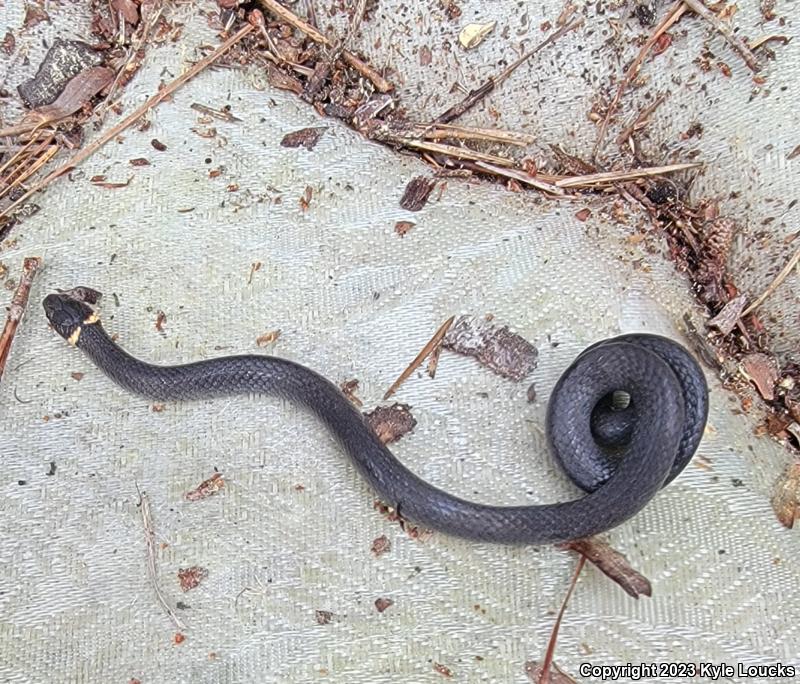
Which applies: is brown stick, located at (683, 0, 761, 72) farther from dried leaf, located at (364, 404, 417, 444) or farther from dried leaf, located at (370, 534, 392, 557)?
dried leaf, located at (370, 534, 392, 557)

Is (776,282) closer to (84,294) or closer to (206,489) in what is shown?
(206,489)

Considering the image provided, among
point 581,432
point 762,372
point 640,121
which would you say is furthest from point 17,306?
point 762,372

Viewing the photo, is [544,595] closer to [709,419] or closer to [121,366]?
[709,419]

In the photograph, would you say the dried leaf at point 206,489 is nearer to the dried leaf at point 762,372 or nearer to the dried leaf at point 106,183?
the dried leaf at point 106,183

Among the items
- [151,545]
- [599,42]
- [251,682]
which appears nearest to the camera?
[251,682]

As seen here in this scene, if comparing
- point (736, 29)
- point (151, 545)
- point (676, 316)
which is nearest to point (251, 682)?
point (151, 545)

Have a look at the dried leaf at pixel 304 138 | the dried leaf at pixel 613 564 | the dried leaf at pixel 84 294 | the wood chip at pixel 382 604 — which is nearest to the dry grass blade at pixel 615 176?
the dried leaf at pixel 304 138
